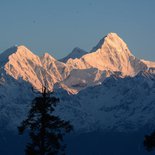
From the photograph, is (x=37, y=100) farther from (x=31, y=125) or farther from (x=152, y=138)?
(x=152, y=138)

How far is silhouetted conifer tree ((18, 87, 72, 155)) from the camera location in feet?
134

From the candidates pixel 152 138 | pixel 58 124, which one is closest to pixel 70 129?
pixel 58 124

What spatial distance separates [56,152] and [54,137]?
1.04m

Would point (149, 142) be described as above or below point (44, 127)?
below

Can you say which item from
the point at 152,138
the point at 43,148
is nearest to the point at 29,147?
the point at 43,148

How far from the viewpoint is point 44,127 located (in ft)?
136

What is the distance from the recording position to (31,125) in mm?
41031

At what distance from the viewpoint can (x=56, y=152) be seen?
4031cm

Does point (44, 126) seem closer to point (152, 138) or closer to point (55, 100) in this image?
point (55, 100)

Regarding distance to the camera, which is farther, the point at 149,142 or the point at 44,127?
the point at 44,127

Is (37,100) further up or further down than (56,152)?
further up

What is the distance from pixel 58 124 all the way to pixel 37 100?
60.2 inches

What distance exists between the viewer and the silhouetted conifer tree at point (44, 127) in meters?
40.7

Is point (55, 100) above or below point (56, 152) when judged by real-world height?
above
